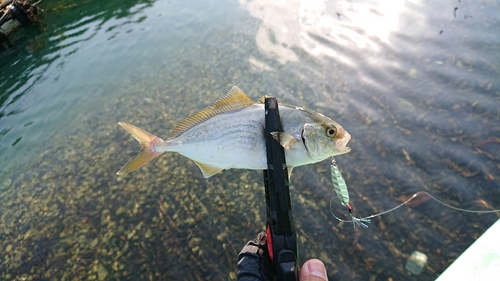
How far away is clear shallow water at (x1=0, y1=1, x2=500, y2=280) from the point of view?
16.7 feet

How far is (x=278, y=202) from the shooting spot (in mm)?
2289

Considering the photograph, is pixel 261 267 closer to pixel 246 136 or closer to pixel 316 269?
pixel 316 269

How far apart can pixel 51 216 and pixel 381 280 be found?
6376 millimetres

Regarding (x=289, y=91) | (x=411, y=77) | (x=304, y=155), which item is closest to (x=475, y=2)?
(x=411, y=77)

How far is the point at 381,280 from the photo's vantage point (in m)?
4.37

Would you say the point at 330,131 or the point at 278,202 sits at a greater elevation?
the point at 330,131

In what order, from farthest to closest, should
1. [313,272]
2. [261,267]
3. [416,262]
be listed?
1. [416,262]
2. [261,267]
3. [313,272]

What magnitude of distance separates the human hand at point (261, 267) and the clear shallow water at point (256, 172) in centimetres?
248

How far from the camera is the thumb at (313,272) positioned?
7.70ft

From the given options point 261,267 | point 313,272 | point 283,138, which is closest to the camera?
point 283,138

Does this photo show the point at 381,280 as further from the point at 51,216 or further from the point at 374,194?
the point at 51,216

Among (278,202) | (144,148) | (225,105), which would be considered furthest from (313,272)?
(144,148)

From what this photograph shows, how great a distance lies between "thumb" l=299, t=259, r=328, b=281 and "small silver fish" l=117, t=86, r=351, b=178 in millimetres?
777

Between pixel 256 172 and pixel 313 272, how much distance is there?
4079mm
